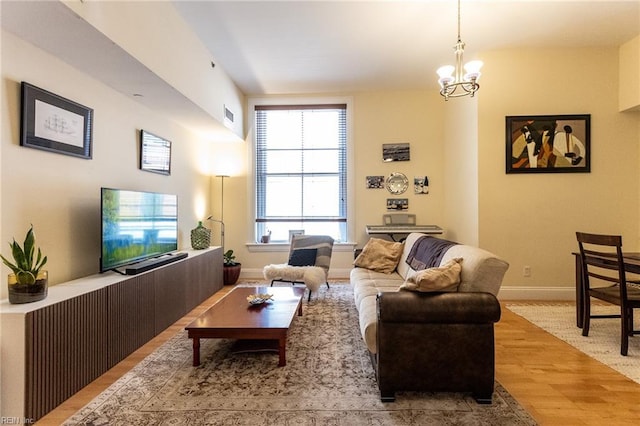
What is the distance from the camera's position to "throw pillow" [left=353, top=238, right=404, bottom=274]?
12.6 ft

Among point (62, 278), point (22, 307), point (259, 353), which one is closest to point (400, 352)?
point (259, 353)

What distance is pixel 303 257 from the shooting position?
14.6 ft

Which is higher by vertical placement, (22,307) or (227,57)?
(227,57)

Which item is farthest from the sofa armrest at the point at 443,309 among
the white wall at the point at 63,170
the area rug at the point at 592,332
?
the white wall at the point at 63,170

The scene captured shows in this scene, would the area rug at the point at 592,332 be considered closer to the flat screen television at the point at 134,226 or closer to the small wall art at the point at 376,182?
the small wall art at the point at 376,182

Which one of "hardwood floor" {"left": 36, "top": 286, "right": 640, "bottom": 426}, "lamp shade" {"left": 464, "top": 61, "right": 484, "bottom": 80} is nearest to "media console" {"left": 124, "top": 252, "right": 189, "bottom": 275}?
"hardwood floor" {"left": 36, "top": 286, "right": 640, "bottom": 426}

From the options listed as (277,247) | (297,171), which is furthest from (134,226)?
(297,171)

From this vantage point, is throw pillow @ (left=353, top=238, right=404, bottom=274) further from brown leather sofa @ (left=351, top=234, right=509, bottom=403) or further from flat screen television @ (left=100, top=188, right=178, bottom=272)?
flat screen television @ (left=100, top=188, right=178, bottom=272)

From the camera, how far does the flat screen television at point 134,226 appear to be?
2.64 metres

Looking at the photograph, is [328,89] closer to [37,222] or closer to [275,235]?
[275,235]

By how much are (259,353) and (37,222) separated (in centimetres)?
178

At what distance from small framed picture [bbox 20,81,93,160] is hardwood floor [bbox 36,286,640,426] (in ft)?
5.29

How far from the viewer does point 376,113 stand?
18.0ft

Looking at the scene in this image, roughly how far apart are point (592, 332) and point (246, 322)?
308 centimetres
